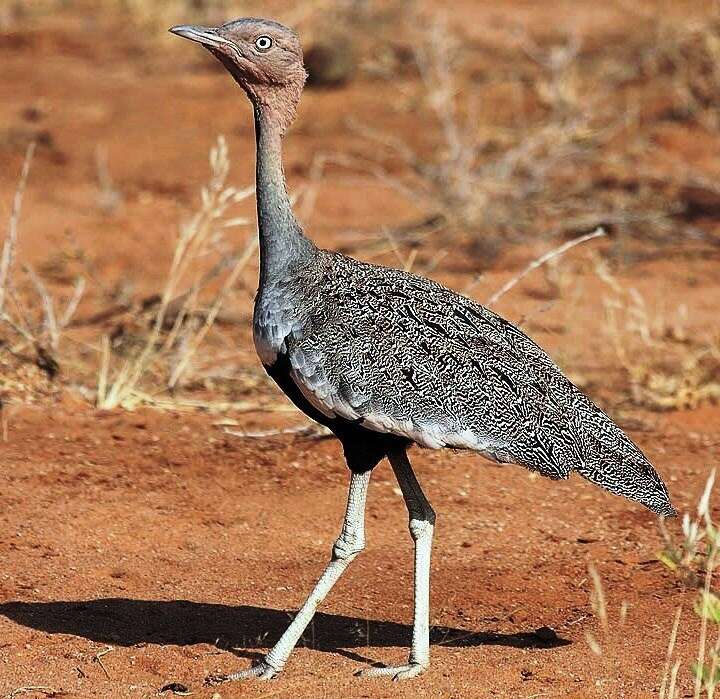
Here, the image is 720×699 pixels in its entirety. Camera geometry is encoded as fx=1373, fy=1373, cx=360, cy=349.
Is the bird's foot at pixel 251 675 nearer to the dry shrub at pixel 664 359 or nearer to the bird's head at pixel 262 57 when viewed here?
the bird's head at pixel 262 57

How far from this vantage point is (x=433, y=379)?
4.11 m

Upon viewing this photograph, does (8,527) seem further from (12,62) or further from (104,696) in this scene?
(12,62)

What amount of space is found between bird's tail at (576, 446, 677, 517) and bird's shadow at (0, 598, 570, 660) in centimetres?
70

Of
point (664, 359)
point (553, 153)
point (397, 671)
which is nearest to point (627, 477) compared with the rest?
point (397, 671)

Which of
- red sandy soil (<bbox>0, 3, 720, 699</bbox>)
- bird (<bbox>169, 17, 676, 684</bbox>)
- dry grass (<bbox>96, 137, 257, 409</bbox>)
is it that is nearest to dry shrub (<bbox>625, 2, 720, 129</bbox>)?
red sandy soil (<bbox>0, 3, 720, 699</bbox>)

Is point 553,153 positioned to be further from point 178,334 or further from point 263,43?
point 263,43

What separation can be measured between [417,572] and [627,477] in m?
0.72

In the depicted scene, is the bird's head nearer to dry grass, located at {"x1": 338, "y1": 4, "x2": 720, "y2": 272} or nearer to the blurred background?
the blurred background

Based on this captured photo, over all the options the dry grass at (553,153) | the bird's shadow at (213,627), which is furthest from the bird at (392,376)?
the dry grass at (553,153)

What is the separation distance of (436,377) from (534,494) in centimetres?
186

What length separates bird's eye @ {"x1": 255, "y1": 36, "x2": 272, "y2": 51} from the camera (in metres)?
4.45

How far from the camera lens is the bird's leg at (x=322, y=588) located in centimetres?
419

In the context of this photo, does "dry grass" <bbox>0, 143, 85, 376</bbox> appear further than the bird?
Yes

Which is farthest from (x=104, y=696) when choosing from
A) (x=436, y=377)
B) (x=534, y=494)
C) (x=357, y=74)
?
(x=357, y=74)
